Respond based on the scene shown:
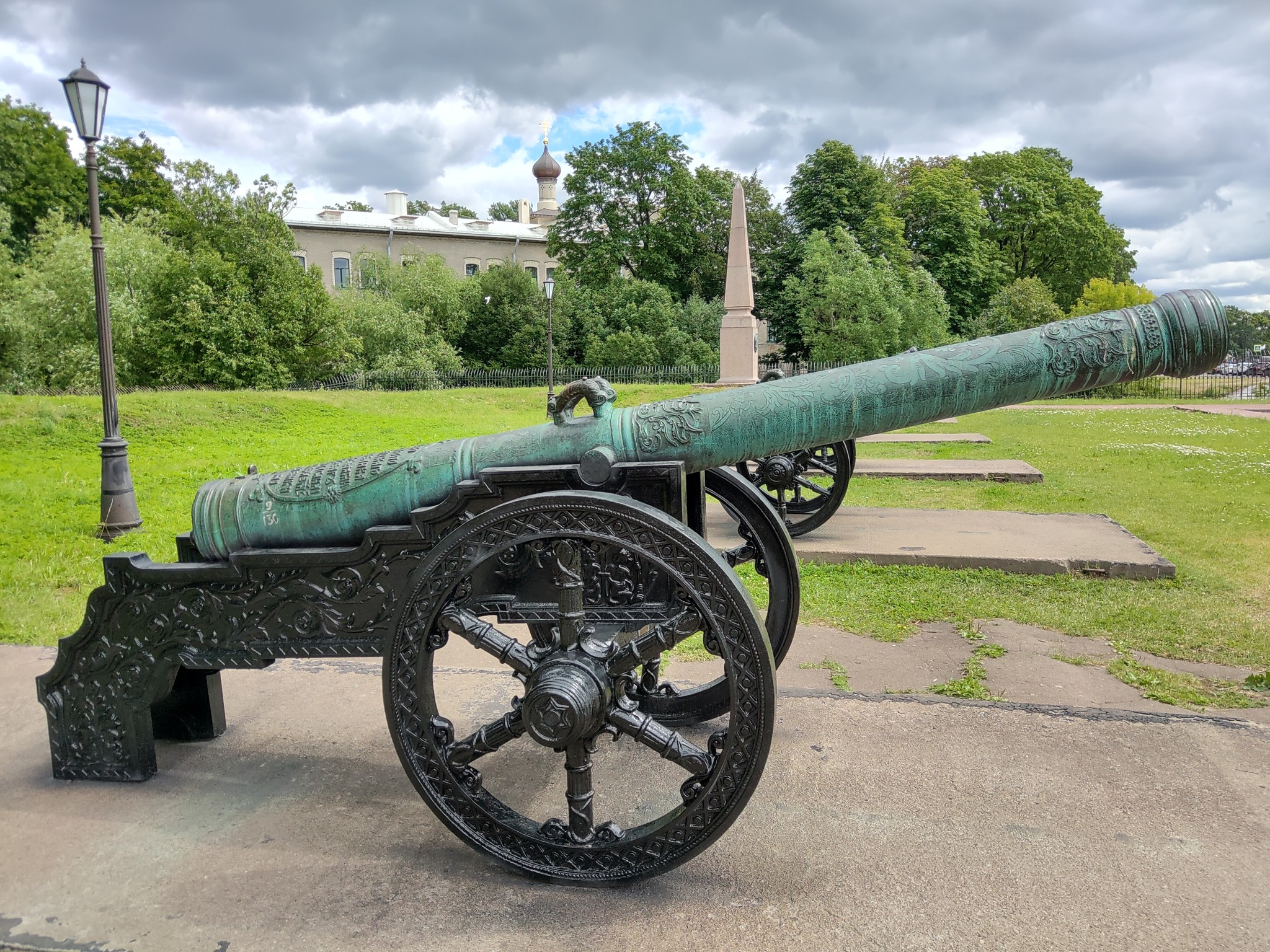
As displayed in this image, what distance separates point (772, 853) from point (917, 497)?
7.20m

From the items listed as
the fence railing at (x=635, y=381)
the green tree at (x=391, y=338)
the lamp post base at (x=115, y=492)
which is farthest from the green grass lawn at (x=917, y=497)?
the green tree at (x=391, y=338)

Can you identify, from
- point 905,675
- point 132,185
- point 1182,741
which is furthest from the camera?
point 132,185

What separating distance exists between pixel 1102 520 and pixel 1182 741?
15.2 feet

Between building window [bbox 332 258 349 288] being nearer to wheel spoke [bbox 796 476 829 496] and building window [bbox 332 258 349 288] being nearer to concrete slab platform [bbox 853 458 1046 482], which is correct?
concrete slab platform [bbox 853 458 1046 482]

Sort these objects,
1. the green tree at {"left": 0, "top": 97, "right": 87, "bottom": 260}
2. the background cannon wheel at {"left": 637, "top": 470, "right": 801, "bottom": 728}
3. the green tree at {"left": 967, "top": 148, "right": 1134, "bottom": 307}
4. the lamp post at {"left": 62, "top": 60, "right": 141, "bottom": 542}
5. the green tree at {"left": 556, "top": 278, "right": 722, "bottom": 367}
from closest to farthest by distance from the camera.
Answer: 1. the background cannon wheel at {"left": 637, "top": 470, "right": 801, "bottom": 728}
2. the lamp post at {"left": 62, "top": 60, "right": 141, "bottom": 542}
3. the green tree at {"left": 0, "top": 97, "right": 87, "bottom": 260}
4. the green tree at {"left": 556, "top": 278, "right": 722, "bottom": 367}
5. the green tree at {"left": 967, "top": 148, "right": 1134, "bottom": 307}

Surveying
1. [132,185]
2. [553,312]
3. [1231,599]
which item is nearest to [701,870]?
[1231,599]

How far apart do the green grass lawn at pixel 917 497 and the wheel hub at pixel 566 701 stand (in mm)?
2901

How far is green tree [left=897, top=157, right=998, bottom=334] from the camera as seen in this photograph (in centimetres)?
3719

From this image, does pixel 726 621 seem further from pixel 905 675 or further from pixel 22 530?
pixel 22 530

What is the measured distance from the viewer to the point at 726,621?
7.34 feet

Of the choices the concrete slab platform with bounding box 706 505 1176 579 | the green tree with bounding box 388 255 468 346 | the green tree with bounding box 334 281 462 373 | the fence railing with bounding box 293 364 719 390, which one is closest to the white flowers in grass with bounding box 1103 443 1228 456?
the concrete slab platform with bounding box 706 505 1176 579

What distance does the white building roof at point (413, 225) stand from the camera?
53781 mm

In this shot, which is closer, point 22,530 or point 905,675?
point 905,675

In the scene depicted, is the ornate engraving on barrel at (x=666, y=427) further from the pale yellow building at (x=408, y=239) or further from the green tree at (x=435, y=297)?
the pale yellow building at (x=408, y=239)
